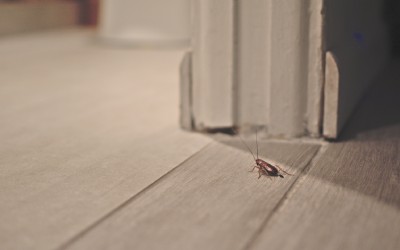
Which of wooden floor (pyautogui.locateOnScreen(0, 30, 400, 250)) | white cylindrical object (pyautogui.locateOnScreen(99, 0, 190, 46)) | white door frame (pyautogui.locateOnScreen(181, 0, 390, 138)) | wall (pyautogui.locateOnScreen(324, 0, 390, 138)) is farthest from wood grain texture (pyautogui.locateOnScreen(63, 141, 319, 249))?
white cylindrical object (pyautogui.locateOnScreen(99, 0, 190, 46))

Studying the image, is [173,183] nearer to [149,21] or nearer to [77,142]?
[77,142]

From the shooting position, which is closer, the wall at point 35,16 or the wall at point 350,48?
the wall at point 350,48

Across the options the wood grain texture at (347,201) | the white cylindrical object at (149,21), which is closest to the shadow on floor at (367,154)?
the wood grain texture at (347,201)

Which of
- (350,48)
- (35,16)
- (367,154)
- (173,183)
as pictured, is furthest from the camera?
(35,16)

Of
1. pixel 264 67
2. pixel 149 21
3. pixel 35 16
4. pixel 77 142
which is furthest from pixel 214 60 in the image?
pixel 35 16

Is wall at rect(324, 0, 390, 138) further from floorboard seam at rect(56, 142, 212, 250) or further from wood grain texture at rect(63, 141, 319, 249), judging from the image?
floorboard seam at rect(56, 142, 212, 250)

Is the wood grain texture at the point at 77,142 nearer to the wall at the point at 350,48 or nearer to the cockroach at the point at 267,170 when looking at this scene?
the cockroach at the point at 267,170

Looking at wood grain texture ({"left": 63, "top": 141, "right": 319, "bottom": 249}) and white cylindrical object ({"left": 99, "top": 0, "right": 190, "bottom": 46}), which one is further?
white cylindrical object ({"left": 99, "top": 0, "right": 190, "bottom": 46})

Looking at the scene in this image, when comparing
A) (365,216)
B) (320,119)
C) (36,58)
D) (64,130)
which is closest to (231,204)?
(365,216)
